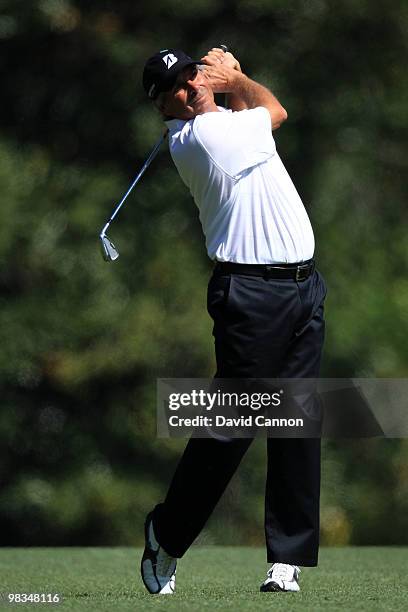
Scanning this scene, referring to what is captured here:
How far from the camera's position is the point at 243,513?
8.57 metres

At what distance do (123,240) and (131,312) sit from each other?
49cm

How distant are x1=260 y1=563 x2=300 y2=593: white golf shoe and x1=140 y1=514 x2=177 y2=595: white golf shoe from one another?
0.85 ft

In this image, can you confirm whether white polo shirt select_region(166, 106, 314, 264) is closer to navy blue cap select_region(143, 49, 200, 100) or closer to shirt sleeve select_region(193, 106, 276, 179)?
shirt sleeve select_region(193, 106, 276, 179)

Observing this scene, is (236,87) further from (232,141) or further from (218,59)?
(232,141)

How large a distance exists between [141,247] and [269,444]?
4.80 meters

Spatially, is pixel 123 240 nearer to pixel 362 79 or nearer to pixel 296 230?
pixel 362 79

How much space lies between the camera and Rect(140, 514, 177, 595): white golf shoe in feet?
13.2

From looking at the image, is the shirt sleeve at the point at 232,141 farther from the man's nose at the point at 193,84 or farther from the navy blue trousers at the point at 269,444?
the navy blue trousers at the point at 269,444

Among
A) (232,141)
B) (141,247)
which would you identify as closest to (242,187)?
(232,141)

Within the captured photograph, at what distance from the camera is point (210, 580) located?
4.75 meters

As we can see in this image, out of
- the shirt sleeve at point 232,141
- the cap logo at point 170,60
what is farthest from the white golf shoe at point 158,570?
the cap logo at point 170,60

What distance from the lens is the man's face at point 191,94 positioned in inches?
160

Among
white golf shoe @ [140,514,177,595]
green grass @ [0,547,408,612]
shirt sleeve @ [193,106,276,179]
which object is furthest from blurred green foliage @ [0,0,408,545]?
shirt sleeve @ [193,106,276,179]

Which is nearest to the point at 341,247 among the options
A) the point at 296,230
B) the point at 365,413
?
the point at 365,413
